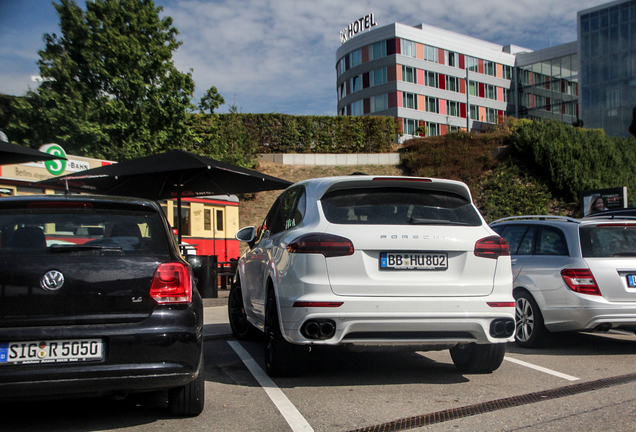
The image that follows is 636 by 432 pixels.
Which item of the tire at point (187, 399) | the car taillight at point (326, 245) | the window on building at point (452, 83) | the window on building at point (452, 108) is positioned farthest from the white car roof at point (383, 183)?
the window on building at point (452, 83)

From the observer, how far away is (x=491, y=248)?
4871 millimetres

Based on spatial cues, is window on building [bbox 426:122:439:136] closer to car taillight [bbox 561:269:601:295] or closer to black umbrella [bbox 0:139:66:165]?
black umbrella [bbox 0:139:66:165]

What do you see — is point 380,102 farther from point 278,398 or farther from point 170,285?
point 170,285

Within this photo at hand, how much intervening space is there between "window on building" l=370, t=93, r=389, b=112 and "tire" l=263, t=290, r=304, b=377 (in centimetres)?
5370

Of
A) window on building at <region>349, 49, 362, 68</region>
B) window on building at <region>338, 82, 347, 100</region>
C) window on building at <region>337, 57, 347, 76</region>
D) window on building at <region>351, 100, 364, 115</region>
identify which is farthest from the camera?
window on building at <region>338, 82, 347, 100</region>

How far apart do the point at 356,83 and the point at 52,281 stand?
193 ft

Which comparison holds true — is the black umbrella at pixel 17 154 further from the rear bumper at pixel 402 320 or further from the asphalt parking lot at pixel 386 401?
the rear bumper at pixel 402 320

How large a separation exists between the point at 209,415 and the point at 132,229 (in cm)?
137

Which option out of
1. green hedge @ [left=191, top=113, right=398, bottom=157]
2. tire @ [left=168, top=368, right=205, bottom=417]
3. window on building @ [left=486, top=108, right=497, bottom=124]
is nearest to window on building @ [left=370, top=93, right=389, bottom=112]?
window on building @ [left=486, top=108, right=497, bottom=124]

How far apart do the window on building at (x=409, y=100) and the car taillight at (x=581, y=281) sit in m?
52.2

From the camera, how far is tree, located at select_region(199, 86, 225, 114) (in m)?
27.4

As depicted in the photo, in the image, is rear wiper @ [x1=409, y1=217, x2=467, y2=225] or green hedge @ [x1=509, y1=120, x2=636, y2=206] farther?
green hedge @ [x1=509, y1=120, x2=636, y2=206]

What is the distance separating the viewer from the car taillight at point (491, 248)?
4840 millimetres

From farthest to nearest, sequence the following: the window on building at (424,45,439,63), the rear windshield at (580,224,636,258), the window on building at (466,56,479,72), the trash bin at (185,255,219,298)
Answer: the window on building at (466,56,479,72)
the window on building at (424,45,439,63)
the trash bin at (185,255,219,298)
the rear windshield at (580,224,636,258)
